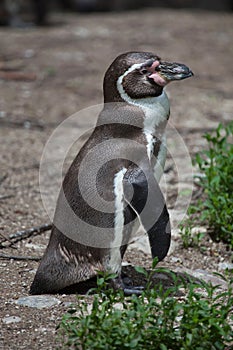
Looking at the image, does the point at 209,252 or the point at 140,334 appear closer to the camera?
the point at 140,334

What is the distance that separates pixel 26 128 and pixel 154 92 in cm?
330

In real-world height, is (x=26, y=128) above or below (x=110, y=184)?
below

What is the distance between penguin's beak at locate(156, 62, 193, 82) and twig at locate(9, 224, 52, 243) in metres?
1.34

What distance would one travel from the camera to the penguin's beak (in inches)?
129

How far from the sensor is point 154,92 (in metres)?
3.27

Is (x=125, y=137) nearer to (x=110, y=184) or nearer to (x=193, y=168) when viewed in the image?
(x=110, y=184)

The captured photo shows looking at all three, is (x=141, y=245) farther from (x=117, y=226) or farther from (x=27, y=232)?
(x=117, y=226)

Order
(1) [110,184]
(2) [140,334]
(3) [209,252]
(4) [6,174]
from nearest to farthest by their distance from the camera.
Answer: (2) [140,334], (1) [110,184], (3) [209,252], (4) [6,174]

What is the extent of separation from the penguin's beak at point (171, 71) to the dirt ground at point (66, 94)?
112 cm

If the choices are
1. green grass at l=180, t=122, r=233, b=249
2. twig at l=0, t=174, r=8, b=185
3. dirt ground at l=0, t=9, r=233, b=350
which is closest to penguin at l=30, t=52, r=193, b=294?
dirt ground at l=0, t=9, r=233, b=350

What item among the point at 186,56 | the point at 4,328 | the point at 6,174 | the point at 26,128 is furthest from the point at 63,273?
the point at 186,56

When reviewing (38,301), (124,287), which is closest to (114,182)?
(124,287)

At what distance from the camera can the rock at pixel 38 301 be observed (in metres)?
3.15

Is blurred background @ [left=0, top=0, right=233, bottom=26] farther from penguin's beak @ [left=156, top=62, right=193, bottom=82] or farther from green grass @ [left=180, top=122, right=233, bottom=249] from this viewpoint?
penguin's beak @ [left=156, top=62, right=193, bottom=82]
